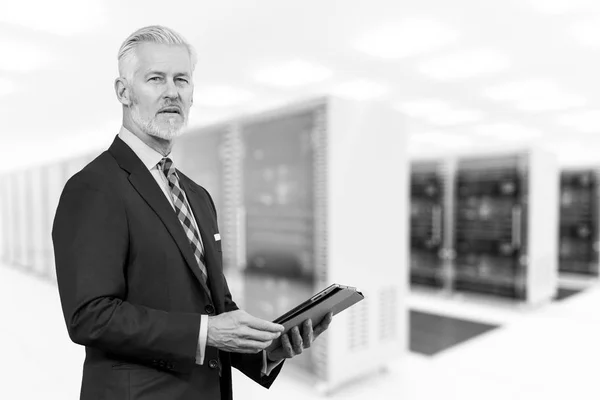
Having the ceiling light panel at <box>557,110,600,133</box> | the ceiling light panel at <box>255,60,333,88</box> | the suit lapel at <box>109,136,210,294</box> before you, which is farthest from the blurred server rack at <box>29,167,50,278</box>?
the ceiling light panel at <box>557,110,600,133</box>

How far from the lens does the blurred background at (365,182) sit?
354 centimetres

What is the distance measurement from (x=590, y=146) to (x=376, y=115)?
17812mm

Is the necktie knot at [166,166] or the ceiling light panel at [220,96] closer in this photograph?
the necktie knot at [166,166]

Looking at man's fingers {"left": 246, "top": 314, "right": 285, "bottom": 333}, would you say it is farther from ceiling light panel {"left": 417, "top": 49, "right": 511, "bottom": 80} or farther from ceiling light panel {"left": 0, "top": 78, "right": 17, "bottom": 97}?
ceiling light panel {"left": 0, "top": 78, "right": 17, "bottom": 97}

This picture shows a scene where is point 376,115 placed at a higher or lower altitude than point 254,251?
higher

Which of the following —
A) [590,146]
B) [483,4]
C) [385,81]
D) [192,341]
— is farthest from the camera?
[590,146]

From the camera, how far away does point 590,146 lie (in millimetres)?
17516

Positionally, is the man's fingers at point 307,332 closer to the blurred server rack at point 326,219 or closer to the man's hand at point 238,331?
the man's hand at point 238,331

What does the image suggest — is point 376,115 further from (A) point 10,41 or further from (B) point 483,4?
(A) point 10,41

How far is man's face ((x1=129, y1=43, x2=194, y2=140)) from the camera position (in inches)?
43.9

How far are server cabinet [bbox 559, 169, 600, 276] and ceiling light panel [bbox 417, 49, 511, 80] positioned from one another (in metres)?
3.44

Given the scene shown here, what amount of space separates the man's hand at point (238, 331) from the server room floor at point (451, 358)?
2.64m

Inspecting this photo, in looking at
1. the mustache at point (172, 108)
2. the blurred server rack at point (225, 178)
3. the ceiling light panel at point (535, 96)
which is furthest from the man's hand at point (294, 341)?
the ceiling light panel at point (535, 96)

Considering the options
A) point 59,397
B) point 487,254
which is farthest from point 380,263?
point 487,254
